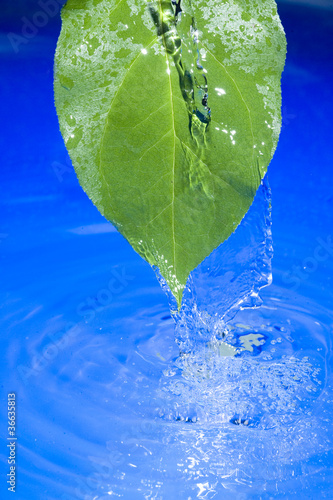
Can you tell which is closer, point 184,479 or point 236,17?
point 236,17

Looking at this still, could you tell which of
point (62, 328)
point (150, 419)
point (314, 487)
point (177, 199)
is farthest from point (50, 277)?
point (177, 199)

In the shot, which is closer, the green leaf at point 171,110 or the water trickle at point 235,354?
the green leaf at point 171,110

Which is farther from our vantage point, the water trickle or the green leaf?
the water trickle

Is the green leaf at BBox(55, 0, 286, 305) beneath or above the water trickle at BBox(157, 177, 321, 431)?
beneath

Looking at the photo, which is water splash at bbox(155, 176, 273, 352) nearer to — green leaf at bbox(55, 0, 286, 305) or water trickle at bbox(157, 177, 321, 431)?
water trickle at bbox(157, 177, 321, 431)

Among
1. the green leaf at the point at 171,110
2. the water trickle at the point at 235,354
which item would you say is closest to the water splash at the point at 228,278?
the water trickle at the point at 235,354

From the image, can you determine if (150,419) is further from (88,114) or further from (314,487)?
(88,114)

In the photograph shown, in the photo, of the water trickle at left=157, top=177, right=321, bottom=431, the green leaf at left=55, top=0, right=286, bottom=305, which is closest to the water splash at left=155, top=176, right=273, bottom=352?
the water trickle at left=157, top=177, right=321, bottom=431

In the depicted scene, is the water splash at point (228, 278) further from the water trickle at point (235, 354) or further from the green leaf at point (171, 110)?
the green leaf at point (171, 110)
